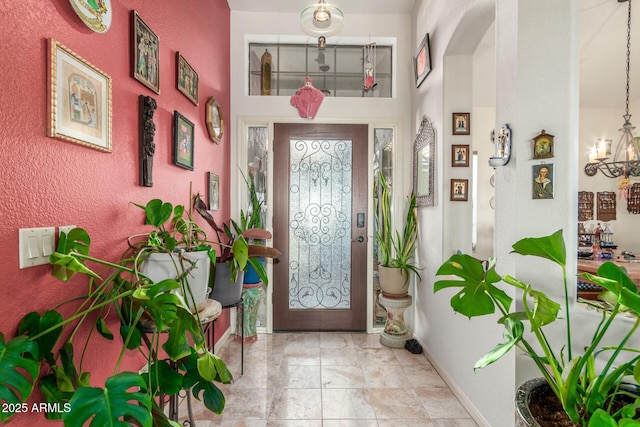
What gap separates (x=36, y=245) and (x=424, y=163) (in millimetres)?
2623

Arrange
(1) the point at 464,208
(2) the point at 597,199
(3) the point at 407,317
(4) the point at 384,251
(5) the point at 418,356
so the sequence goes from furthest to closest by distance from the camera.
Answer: (2) the point at 597,199 → (3) the point at 407,317 → (4) the point at 384,251 → (5) the point at 418,356 → (1) the point at 464,208

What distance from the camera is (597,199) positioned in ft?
14.0

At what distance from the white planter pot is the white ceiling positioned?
9.08ft

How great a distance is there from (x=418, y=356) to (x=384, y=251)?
3.12 feet

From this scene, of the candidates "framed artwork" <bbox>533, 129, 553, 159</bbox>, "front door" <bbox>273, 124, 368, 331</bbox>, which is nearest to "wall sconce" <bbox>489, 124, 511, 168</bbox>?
"framed artwork" <bbox>533, 129, 553, 159</bbox>

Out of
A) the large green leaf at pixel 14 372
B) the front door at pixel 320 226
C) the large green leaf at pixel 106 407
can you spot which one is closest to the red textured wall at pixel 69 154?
the large green leaf at pixel 14 372

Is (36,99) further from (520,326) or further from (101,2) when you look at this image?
(520,326)

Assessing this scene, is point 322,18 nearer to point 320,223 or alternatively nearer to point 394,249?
point 320,223

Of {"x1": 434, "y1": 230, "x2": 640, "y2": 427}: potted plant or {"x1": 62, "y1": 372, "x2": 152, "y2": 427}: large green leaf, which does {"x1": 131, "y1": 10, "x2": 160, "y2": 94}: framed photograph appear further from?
{"x1": 434, "y1": 230, "x2": 640, "y2": 427}: potted plant

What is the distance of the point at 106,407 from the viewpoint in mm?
777

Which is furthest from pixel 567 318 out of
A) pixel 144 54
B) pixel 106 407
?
pixel 144 54

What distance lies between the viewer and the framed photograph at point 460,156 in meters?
2.42

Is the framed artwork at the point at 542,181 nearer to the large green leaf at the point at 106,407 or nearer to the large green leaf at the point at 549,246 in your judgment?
the large green leaf at the point at 549,246

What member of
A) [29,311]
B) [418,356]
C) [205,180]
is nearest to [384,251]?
[418,356]
